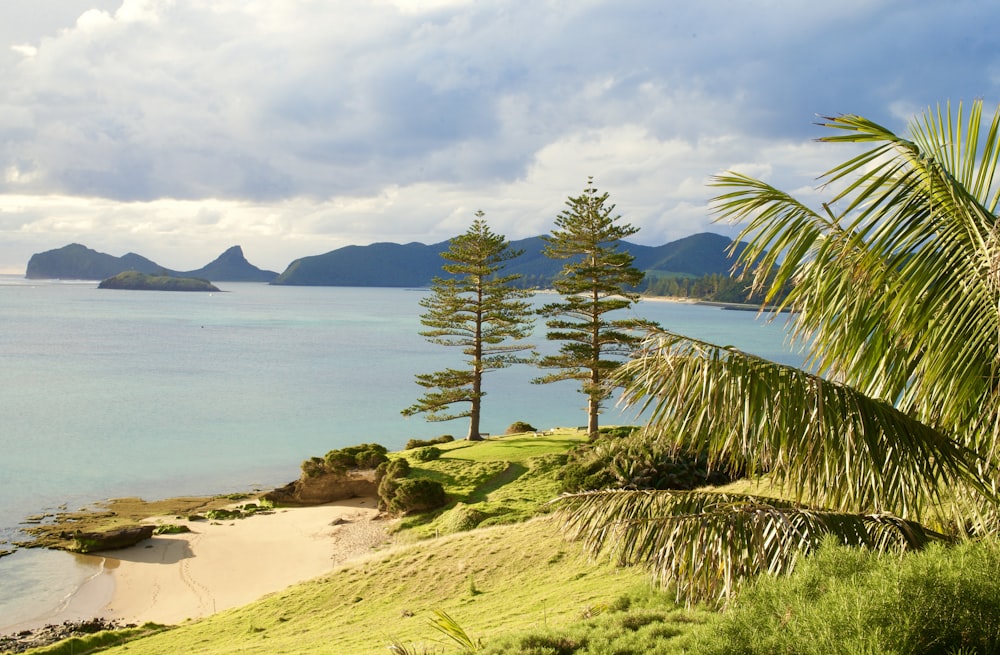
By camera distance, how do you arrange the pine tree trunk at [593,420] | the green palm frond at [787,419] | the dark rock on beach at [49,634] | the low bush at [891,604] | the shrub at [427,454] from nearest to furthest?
1. the low bush at [891,604]
2. the green palm frond at [787,419]
3. the dark rock on beach at [49,634]
4. the shrub at [427,454]
5. the pine tree trunk at [593,420]

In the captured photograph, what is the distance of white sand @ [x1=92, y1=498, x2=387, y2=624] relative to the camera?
16.3m

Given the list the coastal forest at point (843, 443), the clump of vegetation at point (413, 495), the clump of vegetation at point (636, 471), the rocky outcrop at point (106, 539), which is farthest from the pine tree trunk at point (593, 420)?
the coastal forest at point (843, 443)

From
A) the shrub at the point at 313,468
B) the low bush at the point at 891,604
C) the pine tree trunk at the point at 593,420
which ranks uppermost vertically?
the low bush at the point at 891,604

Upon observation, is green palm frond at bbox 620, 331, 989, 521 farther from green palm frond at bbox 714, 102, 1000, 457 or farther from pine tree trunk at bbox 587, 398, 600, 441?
pine tree trunk at bbox 587, 398, 600, 441

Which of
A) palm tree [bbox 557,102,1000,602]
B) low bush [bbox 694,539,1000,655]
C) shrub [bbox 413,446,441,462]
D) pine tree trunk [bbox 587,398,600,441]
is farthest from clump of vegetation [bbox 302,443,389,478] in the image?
low bush [bbox 694,539,1000,655]

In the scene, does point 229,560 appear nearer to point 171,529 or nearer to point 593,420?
point 171,529

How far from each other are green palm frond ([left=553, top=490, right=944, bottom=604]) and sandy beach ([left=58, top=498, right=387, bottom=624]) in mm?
13551

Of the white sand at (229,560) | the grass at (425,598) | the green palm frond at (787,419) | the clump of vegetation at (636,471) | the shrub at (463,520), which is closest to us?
the green palm frond at (787,419)

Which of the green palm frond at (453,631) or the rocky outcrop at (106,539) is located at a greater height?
the green palm frond at (453,631)

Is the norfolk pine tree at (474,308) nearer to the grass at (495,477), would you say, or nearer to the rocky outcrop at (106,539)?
the grass at (495,477)

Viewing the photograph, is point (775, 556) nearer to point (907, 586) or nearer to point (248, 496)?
point (907, 586)

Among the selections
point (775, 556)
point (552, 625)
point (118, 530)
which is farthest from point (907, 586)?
point (118, 530)

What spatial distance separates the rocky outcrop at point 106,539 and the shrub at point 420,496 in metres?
7.60

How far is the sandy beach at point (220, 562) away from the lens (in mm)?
16219
